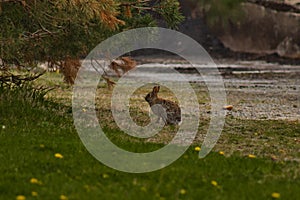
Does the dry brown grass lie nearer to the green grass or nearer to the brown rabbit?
the brown rabbit

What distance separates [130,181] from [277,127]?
5992 mm

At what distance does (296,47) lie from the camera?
116 ft

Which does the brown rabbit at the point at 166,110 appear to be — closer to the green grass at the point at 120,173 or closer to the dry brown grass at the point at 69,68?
the green grass at the point at 120,173

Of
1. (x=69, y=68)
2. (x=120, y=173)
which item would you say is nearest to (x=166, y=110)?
(x=69, y=68)

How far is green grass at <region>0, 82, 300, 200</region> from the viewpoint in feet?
25.0

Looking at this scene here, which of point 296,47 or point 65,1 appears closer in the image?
point 65,1

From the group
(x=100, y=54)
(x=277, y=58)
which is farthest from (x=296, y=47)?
(x=100, y=54)

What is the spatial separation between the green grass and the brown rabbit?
128 centimetres

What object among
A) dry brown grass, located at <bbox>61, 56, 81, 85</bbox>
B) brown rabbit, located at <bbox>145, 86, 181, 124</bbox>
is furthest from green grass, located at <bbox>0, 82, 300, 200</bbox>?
dry brown grass, located at <bbox>61, 56, 81, 85</bbox>

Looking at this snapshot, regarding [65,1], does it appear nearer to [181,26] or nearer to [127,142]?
[127,142]

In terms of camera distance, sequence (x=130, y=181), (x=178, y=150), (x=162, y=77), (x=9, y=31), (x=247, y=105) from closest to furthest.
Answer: (x=130, y=181) < (x=178, y=150) < (x=9, y=31) < (x=247, y=105) < (x=162, y=77)

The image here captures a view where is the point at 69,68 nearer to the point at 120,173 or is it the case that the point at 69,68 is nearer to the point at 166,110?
the point at 166,110

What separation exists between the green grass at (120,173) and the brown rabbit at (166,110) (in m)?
1.28

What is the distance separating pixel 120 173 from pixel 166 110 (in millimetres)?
4486
